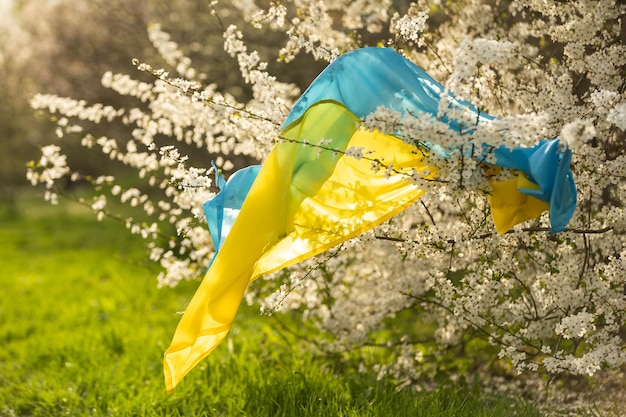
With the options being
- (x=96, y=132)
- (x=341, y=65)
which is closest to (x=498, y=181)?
(x=341, y=65)

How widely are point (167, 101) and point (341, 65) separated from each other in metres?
1.55

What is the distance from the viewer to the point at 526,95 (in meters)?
3.82

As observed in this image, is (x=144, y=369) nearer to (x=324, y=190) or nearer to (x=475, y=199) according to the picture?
(x=324, y=190)

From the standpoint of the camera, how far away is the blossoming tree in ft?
9.91

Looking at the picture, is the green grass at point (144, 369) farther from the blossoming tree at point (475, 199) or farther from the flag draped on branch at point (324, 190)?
the flag draped on branch at point (324, 190)

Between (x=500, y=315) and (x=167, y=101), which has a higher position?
(x=167, y=101)

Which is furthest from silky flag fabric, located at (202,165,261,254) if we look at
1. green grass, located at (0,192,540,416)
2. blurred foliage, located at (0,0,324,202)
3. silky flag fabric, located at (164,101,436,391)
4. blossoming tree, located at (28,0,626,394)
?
blurred foliage, located at (0,0,324,202)

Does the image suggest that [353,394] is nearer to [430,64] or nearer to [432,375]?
[432,375]

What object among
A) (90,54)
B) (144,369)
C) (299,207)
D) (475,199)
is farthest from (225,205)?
(90,54)

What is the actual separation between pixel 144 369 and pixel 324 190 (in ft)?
7.89

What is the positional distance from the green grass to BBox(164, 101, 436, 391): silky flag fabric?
0.88 m

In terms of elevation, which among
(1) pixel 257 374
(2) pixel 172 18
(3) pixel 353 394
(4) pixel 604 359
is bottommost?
(4) pixel 604 359

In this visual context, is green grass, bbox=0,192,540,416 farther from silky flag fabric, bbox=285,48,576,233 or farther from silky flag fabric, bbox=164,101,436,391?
silky flag fabric, bbox=285,48,576,233

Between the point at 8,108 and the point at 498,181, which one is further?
the point at 8,108
